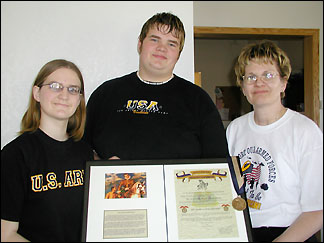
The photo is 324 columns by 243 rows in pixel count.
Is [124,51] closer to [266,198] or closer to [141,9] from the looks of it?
[141,9]

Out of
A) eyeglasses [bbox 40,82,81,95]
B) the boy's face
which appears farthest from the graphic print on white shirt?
eyeglasses [bbox 40,82,81,95]

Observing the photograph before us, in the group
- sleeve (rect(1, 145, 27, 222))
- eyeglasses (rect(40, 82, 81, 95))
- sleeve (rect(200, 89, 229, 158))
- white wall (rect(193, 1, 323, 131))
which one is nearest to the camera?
sleeve (rect(1, 145, 27, 222))

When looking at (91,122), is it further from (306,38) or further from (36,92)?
(306,38)

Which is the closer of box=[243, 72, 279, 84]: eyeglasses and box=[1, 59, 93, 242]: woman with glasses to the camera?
box=[1, 59, 93, 242]: woman with glasses

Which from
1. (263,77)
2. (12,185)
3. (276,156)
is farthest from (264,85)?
(12,185)

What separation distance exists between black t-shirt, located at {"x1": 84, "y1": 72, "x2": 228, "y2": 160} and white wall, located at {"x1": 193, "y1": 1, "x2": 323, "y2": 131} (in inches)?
92.0

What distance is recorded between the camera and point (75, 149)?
1.40 metres

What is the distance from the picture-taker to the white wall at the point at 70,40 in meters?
1.88

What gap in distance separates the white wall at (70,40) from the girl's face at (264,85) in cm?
66

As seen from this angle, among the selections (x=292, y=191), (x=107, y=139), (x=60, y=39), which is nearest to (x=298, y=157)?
(x=292, y=191)

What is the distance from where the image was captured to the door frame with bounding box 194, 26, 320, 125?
3649 mm

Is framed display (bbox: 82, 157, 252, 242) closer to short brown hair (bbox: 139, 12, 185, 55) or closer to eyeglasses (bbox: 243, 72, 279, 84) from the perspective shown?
eyeglasses (bbox: 243, 72, 279, 84)

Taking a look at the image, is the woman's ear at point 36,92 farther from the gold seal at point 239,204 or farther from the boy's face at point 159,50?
the gold seal at point 239,204

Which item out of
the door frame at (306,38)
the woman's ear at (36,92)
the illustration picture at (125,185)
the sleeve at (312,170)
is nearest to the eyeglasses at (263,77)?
the sleeve at (312,170)
